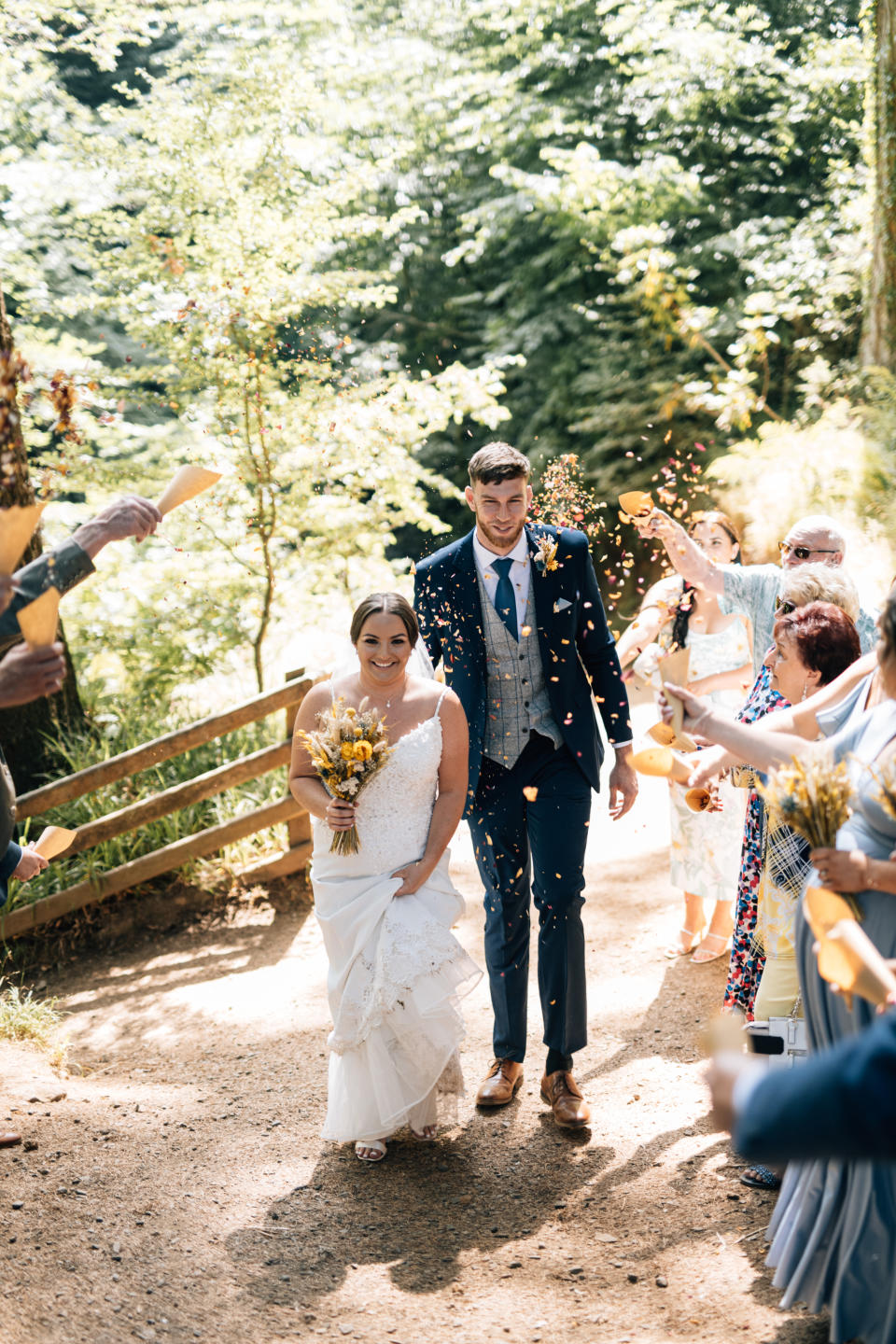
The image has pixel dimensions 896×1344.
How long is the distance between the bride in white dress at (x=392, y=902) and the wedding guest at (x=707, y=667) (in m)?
1.61

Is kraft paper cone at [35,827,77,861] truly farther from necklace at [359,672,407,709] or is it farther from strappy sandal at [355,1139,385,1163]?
strappy sandal at [355,1139,385,1163]

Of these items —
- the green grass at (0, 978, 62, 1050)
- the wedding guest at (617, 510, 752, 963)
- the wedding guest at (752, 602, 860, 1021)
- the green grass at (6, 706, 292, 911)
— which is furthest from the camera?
the green grass at (6, 706, 292, 911)

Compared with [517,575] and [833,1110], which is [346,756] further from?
[833,1110]

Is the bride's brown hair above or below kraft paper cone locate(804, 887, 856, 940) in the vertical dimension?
above

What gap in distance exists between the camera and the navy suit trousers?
397cm

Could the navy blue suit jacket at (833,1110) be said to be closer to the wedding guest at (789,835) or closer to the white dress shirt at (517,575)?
the wedding guest at (789,835)

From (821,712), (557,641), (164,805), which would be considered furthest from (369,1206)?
(164,805)

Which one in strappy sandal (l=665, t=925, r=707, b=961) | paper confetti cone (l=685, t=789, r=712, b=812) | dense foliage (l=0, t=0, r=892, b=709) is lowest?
strappy sandal (l=665, t=925, r=707, b=961)

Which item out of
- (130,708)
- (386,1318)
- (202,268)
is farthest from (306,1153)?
(202,268)

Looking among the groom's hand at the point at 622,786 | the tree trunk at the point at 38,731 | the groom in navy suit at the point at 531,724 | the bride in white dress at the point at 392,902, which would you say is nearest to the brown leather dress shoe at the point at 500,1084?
the groom in navy suit at the point at 531,724

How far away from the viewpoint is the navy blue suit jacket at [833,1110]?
158cm

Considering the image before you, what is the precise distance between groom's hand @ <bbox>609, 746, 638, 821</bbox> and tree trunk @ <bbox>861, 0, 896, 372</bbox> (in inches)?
386

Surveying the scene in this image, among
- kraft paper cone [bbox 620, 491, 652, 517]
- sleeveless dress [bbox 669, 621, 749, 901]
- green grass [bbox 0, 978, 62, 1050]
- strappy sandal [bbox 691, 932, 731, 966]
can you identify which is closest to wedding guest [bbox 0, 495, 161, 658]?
kraft paper cone [bbox 620, 491, 652, 517]

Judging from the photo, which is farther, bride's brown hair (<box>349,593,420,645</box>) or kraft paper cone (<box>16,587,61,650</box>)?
bride's brown hair (<box>349,593,420,645</box>)
